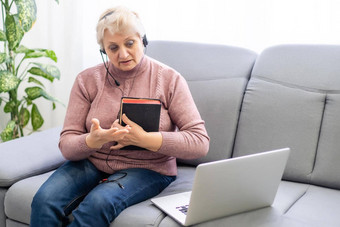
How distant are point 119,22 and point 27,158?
2.17 ft

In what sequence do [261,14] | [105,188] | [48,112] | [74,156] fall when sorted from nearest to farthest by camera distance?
[105,188] < [74,156] < [261,14] < [48,112]

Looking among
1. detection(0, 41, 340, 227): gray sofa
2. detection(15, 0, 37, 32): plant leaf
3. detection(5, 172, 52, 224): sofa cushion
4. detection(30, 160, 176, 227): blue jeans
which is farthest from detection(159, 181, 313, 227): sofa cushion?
detection(15, 0, 37, 32): plant leaf

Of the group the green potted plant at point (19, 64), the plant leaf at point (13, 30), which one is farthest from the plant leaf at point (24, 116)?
the plant leaf at point (13, 30)

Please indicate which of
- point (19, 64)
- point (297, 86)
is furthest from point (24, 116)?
point (297, 86)

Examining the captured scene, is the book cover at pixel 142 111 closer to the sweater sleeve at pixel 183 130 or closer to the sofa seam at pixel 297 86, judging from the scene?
the sweater sleeve at pixel 183 130

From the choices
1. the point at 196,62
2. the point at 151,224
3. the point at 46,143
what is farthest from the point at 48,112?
the point at 151,224

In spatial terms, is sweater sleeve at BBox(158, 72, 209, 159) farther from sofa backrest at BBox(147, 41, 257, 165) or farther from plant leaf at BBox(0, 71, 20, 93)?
plant leaf at BBox(0, 71, 20, 93)

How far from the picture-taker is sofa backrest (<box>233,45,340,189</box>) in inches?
70.1

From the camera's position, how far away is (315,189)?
1.74 m

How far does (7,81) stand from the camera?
7.73 ft

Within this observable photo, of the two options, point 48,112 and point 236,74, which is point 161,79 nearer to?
point 236,74

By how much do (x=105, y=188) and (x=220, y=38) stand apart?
44.4 inches

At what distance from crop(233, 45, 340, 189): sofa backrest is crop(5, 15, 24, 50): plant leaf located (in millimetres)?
1245

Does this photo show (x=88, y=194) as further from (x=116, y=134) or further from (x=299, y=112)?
(x=299, y=112)
